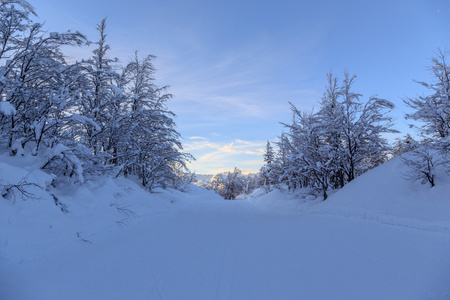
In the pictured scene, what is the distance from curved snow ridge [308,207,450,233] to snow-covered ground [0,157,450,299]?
0.03m

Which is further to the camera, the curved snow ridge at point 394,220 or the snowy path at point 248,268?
the curved snow ridge at point 394,220

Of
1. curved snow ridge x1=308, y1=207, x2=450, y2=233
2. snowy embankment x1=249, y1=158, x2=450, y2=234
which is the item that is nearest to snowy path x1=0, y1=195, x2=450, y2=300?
curved snow ridge x1=308, y1=207, x2=450, y2=233

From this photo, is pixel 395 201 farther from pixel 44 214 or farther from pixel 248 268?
pixel 44 214

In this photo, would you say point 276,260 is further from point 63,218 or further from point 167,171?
point 167,171

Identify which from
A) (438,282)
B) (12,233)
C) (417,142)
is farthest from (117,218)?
(417,142)

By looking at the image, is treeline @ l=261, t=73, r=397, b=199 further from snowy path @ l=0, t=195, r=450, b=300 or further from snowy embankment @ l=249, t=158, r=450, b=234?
snowy path @ l=0, t=195, r=450, b=300

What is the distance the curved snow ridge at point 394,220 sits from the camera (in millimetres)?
4996

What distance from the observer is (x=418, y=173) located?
7152mm

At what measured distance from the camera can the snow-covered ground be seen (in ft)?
9.45

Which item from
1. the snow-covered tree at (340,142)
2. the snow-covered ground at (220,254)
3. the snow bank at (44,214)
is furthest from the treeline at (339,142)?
the snow bank at (44,214)

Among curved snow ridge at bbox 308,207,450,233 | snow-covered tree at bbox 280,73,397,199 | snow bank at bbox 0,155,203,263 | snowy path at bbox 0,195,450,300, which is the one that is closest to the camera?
snowy path at bbox 0,195,450,300

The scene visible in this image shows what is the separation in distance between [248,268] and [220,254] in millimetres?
902

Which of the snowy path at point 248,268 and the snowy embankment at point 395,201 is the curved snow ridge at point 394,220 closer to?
the snowy embankment at point 395,201

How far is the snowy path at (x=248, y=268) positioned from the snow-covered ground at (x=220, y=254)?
0.05ft
